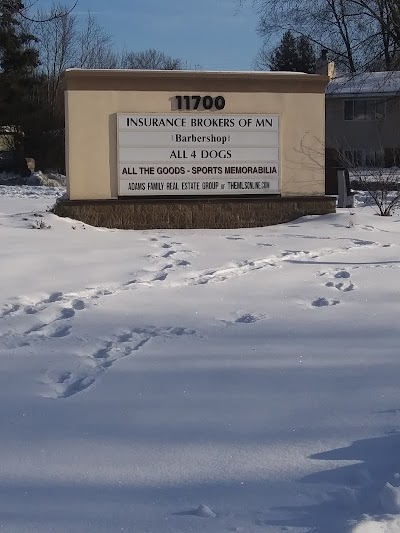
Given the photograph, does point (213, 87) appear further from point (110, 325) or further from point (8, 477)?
point (8, 477)

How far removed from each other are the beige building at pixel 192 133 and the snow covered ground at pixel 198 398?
3985mm

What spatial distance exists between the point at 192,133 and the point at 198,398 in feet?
28.7

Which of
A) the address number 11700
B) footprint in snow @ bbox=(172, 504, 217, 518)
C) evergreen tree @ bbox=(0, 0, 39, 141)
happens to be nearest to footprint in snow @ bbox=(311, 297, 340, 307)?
footprint in snow @ bbox=(172, 504, 217, 518)

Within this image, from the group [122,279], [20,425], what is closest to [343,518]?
[20,425]

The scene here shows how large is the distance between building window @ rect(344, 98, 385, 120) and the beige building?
1378 inches

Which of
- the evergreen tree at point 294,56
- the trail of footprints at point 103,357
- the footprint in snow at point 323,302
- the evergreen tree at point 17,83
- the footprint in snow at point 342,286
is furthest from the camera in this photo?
the evergreen tree at point 294,56

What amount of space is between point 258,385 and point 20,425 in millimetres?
1400

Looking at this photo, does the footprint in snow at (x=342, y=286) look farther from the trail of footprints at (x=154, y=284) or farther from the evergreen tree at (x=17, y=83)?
the evergreen tree at (x=17, y=83)

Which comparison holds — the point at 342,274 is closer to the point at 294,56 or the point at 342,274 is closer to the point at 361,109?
the point at 361,109

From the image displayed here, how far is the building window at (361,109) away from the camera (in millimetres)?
46719

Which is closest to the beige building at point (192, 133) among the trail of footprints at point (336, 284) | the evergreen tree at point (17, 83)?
the trail of footprints at point (336, 284)

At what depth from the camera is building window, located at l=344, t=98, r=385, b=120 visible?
46.7 m

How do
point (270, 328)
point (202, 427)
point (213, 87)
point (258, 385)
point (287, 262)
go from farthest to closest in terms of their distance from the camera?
point (213, 87), point (287, 262), point (270, 328), point (258, 385), point (202, 427)

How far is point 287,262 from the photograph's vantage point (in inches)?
362
